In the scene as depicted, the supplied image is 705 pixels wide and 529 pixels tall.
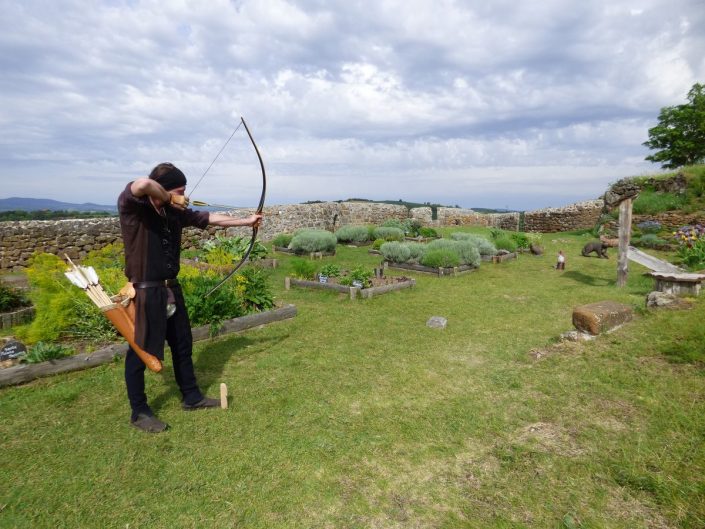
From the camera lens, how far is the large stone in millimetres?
5668

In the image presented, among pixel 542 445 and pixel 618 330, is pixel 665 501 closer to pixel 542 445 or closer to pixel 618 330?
pixel 542 445

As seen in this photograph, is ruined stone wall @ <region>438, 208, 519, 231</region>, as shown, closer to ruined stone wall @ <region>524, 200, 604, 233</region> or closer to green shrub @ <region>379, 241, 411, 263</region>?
ruined stone wall @ <region>524, 200, 604, 233</region>

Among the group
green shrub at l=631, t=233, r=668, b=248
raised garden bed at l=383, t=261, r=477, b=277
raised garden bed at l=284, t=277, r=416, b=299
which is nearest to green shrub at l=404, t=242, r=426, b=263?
raised garden bed at l=383, t=261, r=477, b=277

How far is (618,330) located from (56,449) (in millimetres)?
6741

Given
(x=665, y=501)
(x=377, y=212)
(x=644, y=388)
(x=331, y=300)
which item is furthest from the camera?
(x=377, y=212)

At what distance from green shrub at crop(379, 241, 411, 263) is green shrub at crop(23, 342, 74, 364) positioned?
352 inches

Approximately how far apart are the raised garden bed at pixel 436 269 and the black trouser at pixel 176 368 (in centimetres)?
839

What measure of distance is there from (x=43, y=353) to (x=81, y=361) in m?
0.41

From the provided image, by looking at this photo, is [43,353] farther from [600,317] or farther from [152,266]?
[600,317]

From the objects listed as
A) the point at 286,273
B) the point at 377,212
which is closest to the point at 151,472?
the point at 286,273

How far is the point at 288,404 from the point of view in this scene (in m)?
4.25

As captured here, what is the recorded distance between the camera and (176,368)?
410 cm

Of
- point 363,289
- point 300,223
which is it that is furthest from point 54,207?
point 363,289

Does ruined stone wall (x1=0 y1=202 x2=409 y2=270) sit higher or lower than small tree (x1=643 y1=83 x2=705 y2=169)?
lower
